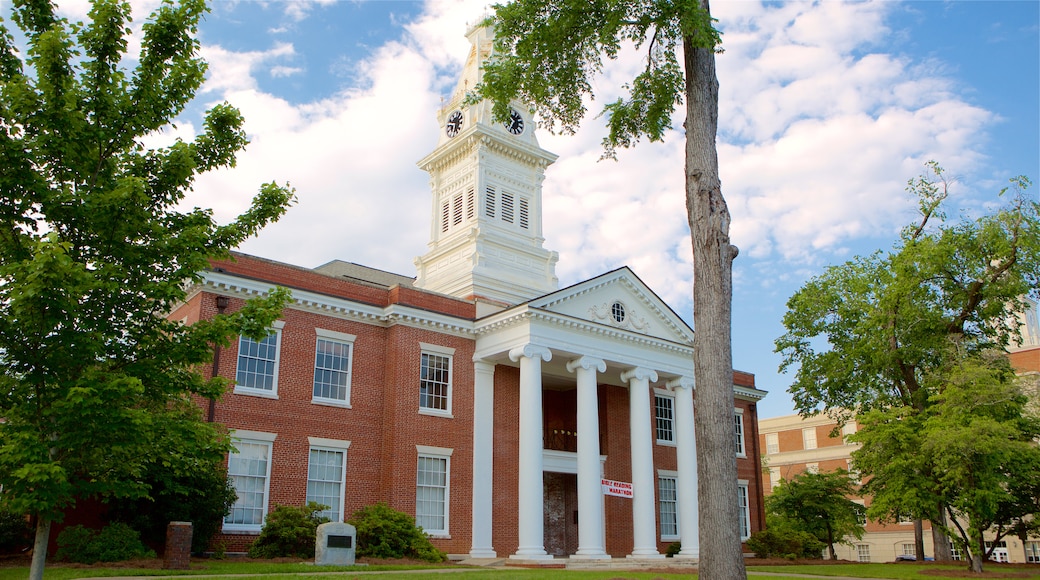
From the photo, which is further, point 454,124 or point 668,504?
point 454,124

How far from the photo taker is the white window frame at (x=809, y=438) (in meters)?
65.9

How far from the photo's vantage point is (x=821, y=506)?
38.9 m

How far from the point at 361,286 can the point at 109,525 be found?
10.6m

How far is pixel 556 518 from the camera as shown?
1224 inches

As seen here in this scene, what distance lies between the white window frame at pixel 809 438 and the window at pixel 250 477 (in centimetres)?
5298

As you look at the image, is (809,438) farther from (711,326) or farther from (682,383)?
(711,326)

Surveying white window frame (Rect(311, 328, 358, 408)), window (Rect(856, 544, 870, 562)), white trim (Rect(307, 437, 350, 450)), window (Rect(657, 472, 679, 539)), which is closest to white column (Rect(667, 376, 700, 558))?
window (Rect(657, 472, 679, 539))

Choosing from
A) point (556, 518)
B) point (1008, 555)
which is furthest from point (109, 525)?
point (1008, 555)

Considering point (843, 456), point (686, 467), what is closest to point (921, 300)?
point (686, 467)

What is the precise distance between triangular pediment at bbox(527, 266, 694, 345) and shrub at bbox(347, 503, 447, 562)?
7947 millimetres

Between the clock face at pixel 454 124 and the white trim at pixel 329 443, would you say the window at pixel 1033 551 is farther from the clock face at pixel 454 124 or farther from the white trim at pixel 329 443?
the white trim at pixel 329 443

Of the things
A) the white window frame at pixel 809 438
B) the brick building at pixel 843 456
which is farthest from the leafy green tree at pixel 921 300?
the white window frame at pixel 809 438

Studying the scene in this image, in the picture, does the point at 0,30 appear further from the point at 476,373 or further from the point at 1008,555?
the point at 1008,555

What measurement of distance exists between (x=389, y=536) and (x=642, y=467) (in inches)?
378
